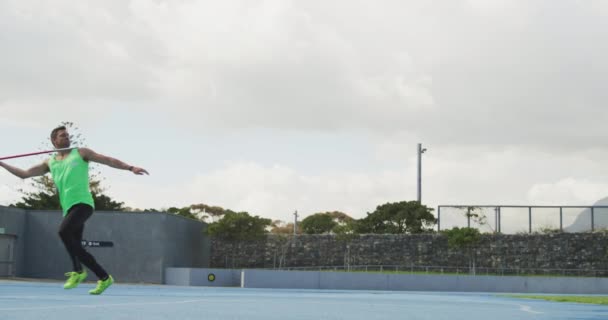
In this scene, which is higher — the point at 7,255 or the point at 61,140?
the point at 61,140

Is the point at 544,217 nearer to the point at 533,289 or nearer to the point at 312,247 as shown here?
the point at 533,289

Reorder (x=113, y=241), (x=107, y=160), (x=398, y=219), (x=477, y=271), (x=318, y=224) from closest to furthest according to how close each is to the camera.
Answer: (x=107, y=160) < (x=113, y=241) < (x=477, y=271) < (x=398, y=219) < (x=318, y=224)

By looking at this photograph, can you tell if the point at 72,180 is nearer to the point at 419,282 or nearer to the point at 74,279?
the point at 74,279

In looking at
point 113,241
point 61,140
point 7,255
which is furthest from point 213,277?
point 61,140

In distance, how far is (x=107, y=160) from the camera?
723cm

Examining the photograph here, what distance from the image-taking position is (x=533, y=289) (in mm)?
40125

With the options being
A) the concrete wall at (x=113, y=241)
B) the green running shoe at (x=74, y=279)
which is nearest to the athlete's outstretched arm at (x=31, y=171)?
the green running shoe at (x=74, y=279)

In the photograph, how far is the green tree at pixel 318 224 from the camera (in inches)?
3086

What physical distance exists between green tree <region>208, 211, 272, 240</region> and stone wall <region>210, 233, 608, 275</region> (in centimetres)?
87

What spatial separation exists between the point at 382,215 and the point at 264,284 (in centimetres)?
1750

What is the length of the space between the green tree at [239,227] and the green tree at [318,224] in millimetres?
26404

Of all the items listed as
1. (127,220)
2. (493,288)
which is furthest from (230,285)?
(493,288)

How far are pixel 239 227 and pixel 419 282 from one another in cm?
1369

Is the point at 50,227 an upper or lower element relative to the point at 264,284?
upper
